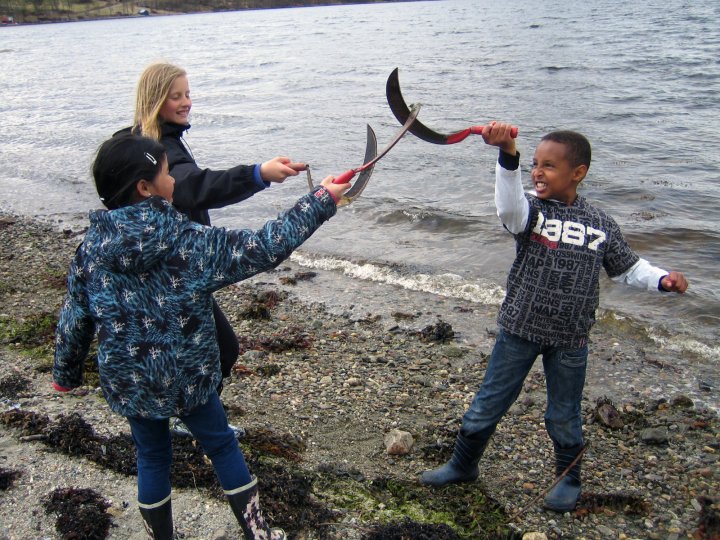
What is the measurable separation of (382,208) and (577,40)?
3322cm

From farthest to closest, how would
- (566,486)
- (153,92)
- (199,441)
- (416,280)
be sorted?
(416,280) < (566,486) < (153,92) < (199,441)

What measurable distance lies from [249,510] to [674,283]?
2.67 metres

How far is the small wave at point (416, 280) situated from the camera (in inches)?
356

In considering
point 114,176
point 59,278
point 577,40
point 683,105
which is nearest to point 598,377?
point 114,176

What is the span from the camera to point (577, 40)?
4094 cm

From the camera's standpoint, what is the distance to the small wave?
9.03m

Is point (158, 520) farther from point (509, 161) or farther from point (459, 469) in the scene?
point (509, 161)

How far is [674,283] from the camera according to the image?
3736mm

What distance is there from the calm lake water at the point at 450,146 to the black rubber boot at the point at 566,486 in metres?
3.80

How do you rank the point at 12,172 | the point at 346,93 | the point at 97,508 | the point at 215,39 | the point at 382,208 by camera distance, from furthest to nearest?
the point at 215,39 → the point at 346,93 → the point at 12,172 → the point at 382,208 → the point at 97,508

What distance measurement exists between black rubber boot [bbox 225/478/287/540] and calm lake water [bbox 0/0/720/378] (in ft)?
18.2

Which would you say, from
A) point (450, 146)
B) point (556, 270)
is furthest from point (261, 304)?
point (450, 146)

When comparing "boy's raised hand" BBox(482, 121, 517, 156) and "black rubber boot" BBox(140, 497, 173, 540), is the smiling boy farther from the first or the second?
"black rubber boot" BBox(140, 497, 173, 540)

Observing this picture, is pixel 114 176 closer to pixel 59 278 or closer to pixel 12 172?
pixel 59 278
